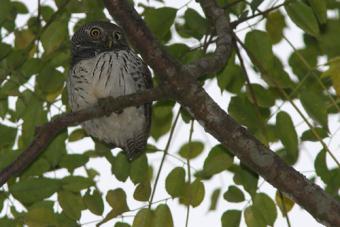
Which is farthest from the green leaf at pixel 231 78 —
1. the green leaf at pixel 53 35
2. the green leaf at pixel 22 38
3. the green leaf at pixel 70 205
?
the green leaf at pixel 22 38

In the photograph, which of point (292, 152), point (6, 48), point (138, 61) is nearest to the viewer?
point (292, 152)

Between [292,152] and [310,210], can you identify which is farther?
[292,152]

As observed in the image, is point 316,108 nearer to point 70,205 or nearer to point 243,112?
point 243,112

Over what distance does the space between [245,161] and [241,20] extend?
1038 mm

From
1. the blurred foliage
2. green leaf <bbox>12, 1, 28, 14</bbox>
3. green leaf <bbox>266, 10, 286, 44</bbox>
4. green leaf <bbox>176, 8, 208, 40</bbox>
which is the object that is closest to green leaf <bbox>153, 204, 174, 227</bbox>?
the blurred foliage

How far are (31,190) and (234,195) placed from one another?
1197 mm

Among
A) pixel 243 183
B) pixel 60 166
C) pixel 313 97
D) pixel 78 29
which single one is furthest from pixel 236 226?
pixel 78 29

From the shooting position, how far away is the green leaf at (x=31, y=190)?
368 cm

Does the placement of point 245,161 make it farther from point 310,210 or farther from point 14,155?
point 14,155

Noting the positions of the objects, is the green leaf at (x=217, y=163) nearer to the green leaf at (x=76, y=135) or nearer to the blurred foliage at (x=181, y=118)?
the blurred foliage at (x=181, y=118)

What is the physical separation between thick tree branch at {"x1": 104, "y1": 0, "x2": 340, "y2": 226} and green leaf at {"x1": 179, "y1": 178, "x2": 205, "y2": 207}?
487mm

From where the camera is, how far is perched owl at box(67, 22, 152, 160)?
15.4 feet

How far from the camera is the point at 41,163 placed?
4160 mm

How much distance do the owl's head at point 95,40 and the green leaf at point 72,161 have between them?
3.44 ft
